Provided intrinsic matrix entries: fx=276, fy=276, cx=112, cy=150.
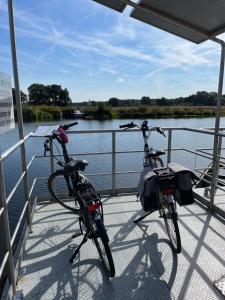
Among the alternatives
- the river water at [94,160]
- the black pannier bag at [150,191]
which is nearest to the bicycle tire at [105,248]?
the black pannier bag at [150,191]

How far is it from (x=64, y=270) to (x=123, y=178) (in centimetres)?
440

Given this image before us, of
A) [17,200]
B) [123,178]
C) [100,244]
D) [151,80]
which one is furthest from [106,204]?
[151,80]

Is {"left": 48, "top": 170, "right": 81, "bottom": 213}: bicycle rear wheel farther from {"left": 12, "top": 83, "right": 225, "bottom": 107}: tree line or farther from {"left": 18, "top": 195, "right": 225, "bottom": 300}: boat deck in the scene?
{"left": 12, "top": 83, "right": 225, "bottom": 107}: tree line

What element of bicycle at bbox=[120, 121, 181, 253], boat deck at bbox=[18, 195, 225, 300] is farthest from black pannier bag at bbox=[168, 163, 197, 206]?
boat deck at bbox=[18, 195, 225, 300]

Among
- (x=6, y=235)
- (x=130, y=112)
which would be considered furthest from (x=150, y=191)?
(x=130, y=112)

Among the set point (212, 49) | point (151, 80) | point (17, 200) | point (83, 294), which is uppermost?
point (151, 80)

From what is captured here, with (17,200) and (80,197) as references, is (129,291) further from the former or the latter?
(17,200)

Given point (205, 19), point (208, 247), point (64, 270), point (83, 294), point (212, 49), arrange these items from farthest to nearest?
point (212, 49) → point (205, 19) → point (208, 247) → point (64, 270) → point (83, 294)

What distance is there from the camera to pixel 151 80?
81.1 feet

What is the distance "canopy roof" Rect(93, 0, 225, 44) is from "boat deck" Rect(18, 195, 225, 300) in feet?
5.98

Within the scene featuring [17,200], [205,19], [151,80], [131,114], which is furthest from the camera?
[151,80]

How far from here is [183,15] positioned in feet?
8.06

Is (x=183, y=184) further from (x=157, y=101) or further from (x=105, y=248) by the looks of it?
(x=157, y=101)

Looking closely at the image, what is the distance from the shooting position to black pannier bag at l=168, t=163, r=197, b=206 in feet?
7.02
